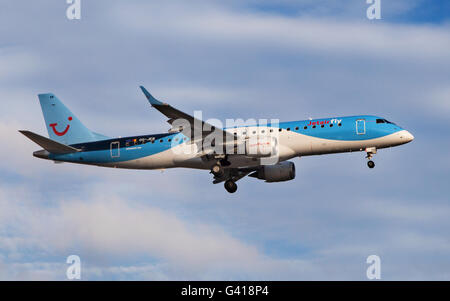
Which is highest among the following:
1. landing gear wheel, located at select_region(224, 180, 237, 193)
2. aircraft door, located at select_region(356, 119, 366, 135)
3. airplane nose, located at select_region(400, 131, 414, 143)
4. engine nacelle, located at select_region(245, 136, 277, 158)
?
aircraft door, located at select_region(356, 119, 366, 135)

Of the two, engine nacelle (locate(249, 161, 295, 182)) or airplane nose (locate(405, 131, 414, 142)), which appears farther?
engine nacelle (locate(249, 161, 295, 182))

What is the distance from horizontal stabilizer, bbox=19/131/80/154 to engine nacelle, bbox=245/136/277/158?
51.0 ft

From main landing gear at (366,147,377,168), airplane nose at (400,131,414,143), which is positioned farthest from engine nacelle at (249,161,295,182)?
airplane nose at (400,131,414,143)

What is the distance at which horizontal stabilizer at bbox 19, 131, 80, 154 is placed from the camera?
Answer: 6326 centimetres

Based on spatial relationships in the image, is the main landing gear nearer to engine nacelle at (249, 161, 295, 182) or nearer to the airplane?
the airplane

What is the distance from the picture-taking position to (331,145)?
60656 mm

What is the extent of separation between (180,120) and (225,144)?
5.00 metres

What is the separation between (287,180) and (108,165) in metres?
15.1

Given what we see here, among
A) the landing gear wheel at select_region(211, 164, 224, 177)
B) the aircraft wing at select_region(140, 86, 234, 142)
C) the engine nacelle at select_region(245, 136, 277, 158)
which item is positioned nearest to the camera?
the aircraft wing at select_region(140, 86, 234, 142)

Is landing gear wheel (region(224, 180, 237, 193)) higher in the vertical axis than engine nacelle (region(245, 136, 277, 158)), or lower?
lower

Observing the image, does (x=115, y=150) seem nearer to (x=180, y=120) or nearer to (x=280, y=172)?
(x=180, y=120)
